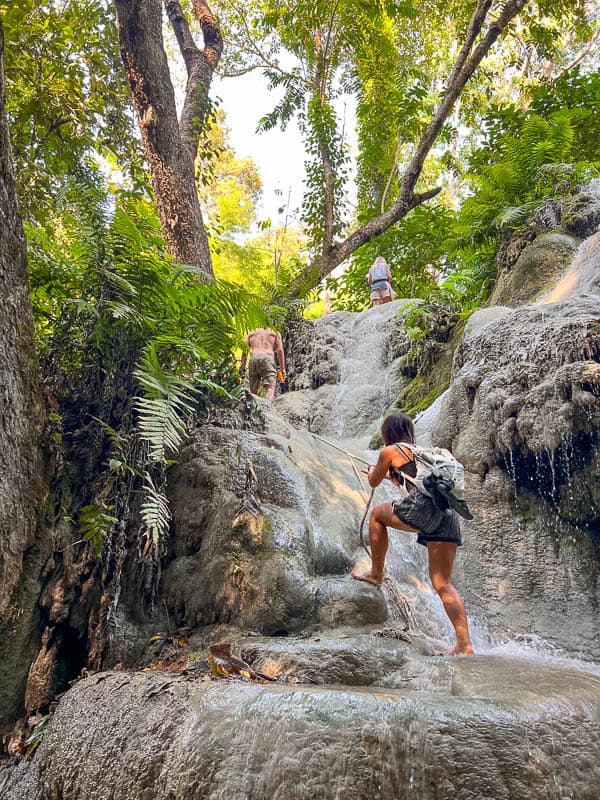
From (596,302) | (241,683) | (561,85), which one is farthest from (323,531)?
(561,85)

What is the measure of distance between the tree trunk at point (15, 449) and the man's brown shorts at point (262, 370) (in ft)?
16.7

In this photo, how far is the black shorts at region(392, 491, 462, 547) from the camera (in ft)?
11.3

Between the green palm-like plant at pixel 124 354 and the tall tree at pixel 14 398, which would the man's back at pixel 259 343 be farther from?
the tall tree at pixel 14 398

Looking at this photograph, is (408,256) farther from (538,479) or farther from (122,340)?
(122,340)

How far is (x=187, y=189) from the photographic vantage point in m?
7.20

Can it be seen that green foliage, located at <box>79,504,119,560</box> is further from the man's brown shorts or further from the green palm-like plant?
the man's brown shorts

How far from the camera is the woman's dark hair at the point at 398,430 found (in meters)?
3.84

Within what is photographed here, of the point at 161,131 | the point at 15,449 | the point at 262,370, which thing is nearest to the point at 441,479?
the point at 15,449

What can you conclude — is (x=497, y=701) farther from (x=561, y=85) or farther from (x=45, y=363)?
(x=561, y=85)

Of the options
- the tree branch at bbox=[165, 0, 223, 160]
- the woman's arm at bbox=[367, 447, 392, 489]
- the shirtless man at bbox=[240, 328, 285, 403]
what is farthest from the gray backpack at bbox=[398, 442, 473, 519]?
the tree branch at bbox=[165, 0, 223, 160]

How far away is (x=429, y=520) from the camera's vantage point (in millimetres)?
3438

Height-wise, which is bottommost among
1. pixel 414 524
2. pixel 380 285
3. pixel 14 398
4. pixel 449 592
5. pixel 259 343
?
pixel 449 592

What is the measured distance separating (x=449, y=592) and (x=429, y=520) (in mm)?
444

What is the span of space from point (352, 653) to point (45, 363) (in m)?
2.72
